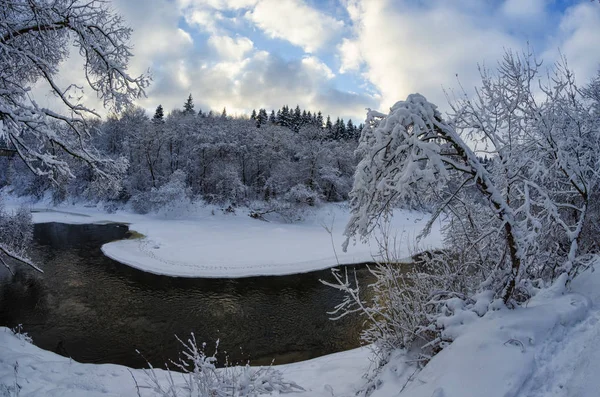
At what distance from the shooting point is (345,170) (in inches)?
1401

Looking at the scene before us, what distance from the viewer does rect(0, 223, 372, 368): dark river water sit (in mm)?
8958

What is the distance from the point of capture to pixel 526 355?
2791 mm

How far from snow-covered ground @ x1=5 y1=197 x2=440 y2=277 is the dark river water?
112cm

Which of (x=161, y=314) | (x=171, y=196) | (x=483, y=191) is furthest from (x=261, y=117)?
(x=483, y=191)

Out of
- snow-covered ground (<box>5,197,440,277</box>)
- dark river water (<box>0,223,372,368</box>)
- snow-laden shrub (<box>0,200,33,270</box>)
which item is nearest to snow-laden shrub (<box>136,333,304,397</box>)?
dark river water (<box>0,223,372,368</box>)

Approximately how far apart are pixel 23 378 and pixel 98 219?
2659 cm

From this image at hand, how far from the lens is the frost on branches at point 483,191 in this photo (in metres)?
2.76

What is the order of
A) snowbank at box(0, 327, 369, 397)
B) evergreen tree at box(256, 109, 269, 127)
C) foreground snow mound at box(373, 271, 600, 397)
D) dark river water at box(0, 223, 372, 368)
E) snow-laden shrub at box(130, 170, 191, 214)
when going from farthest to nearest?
evergreen tree at box(256, 109, 269, 127), snow-laden shrub at box(130, 170, 191, 214), dark river water at box(0, 223, 372, 368), snowbank at box(0, 327, 369, 397), foreground snow mound at box(373, 271, 600, 397)

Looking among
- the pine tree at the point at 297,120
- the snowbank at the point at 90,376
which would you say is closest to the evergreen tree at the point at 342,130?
the pine tree at the point at 297,120

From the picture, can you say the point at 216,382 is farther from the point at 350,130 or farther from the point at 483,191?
the point at 350,130

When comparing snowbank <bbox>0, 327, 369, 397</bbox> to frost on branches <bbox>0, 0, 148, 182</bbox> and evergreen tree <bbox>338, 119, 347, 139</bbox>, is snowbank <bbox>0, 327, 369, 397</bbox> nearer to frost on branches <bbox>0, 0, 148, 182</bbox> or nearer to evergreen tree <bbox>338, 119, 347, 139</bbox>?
frost on branches <bbox>0, 0, 148, 182</bbox>

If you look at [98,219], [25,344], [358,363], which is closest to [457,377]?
[358,363]

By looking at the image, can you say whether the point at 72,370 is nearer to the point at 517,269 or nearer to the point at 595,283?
the point at 517,269

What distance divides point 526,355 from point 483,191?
58.6 inches
